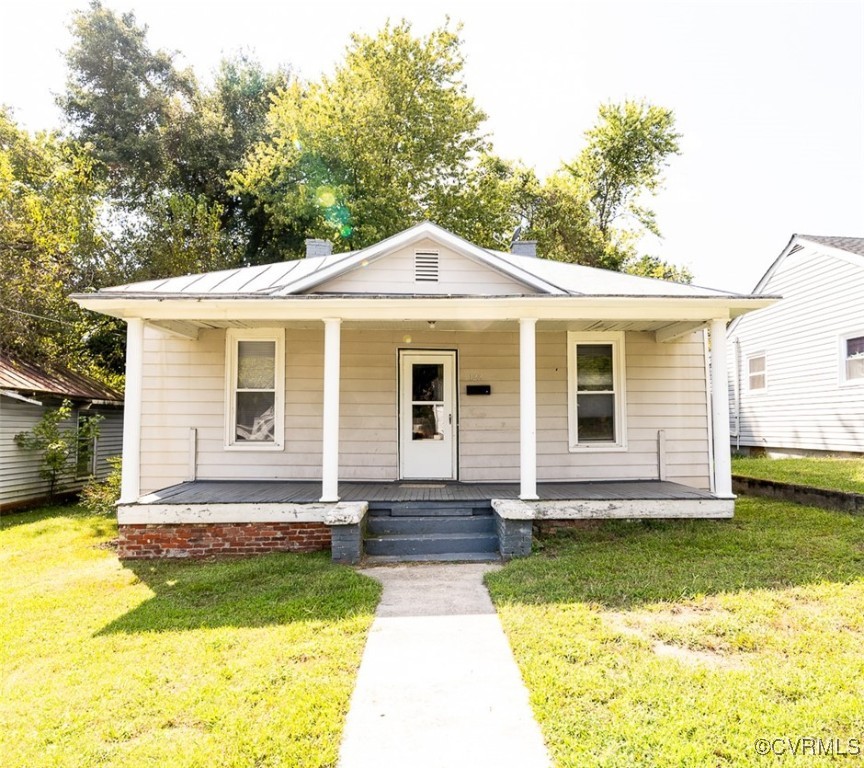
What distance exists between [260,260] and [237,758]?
834 inches

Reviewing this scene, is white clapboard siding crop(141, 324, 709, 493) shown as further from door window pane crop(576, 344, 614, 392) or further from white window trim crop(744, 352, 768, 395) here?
white window trim crop(744, 352, 768, 395)

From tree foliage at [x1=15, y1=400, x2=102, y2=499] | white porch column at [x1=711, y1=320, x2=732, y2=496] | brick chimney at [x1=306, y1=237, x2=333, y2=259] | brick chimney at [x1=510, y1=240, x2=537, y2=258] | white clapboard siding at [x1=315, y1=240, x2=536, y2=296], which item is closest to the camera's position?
white porch column at [x1=711, y1=320, x2=732, y2=496]

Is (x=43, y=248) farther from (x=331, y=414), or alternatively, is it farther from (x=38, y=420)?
(x=331, y=414)

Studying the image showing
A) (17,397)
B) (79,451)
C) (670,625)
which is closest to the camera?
(670,625)

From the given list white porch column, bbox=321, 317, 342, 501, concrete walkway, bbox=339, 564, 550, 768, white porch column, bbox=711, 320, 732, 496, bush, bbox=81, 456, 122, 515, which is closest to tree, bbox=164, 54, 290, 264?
bush, bbox=81, 456, 122, 515

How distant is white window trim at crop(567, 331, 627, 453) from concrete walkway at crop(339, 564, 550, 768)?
4.04m

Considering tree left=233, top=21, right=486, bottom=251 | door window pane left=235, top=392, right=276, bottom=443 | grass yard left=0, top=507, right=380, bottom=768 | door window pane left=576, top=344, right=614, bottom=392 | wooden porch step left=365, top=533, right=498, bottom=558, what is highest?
tree left=233, top=21, right=486, bottom=251

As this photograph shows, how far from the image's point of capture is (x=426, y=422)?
8508 mm

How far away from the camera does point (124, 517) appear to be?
6.50 metres

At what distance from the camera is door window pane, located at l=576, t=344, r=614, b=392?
28.1 feet

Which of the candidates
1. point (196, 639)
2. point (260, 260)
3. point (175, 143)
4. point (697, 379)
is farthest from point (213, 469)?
point (175, 143)

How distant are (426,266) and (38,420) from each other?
8.74m

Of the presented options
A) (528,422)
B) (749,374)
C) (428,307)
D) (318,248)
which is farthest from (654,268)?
(428,307)

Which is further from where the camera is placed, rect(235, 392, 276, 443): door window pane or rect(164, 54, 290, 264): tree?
rect(164, 54, 290, 264): tree
